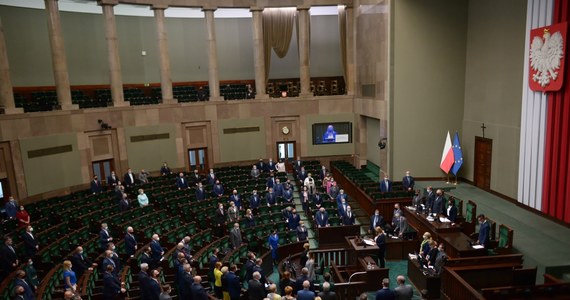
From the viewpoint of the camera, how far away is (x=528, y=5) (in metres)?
13.2

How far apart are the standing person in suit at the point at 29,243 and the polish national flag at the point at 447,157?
14.7 meters

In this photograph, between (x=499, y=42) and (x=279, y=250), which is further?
(x=499, y=42)

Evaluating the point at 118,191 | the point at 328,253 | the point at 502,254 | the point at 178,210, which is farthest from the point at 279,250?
the point at 118,191

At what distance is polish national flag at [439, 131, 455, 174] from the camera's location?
17.6 m

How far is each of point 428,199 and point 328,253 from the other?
148 inches

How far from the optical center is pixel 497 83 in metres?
15.8

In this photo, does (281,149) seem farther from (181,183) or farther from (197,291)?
(197,291)

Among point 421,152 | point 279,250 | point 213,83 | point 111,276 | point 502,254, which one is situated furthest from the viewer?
point 213,83

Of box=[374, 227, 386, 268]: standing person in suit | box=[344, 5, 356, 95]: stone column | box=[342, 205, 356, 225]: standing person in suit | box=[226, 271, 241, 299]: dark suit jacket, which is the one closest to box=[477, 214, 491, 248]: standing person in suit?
box=[374, 227, 386, 268]: standing person in suit

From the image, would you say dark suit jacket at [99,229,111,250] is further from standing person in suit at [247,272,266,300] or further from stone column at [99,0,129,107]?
stone column at [99,0,129,107]

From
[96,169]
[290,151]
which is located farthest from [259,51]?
[96,169]

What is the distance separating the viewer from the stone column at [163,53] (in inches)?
847

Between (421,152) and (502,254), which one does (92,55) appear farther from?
(502,254)

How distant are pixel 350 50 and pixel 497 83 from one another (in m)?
9.32
